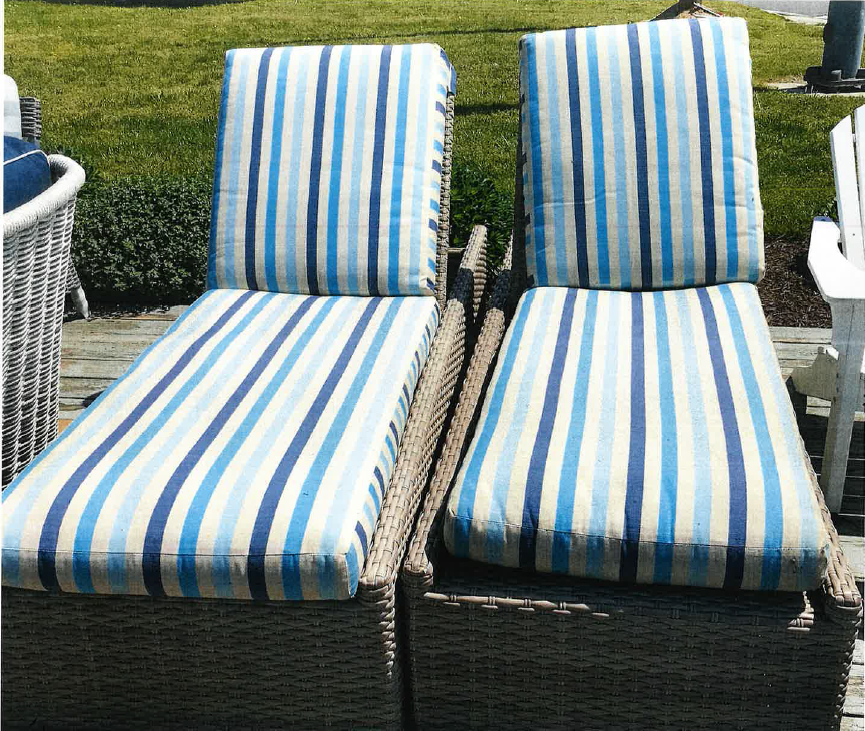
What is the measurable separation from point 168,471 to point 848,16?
255 inches

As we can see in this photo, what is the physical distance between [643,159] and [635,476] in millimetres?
1184

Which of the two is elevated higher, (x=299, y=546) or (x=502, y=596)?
(x=299, y=546)

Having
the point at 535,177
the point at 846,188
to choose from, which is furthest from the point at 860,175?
the point at 535,177

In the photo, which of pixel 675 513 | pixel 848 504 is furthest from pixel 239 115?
pixel 848 504

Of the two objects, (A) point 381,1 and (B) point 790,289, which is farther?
(A) point 381,1

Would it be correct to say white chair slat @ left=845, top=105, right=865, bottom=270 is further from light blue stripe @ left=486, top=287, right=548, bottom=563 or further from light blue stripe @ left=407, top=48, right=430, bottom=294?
light blue stripe @ left=407, top=48, right=430, bottom=294

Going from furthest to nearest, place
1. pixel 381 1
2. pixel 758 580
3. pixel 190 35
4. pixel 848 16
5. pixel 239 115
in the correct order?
pixel 381 1, pixel 190 35, pixel 848 16, pixel 239 115, pixel 758 580

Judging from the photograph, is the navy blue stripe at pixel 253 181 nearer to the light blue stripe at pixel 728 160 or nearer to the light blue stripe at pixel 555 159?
the light blue stripe at pixel 555 159

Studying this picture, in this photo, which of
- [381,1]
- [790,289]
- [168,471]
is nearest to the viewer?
[168,471]

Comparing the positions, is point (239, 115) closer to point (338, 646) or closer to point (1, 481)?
point (1, 481)

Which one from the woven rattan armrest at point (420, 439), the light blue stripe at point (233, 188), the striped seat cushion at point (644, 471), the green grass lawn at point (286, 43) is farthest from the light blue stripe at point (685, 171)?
the green grass lawn at point (286, 43)

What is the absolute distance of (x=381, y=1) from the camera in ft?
38.7

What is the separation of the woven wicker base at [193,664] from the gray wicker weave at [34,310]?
0.66m

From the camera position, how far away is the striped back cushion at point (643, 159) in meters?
2.55
